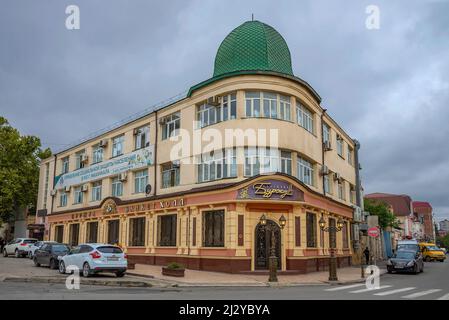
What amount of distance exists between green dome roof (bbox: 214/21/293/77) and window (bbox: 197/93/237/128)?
1.82 m

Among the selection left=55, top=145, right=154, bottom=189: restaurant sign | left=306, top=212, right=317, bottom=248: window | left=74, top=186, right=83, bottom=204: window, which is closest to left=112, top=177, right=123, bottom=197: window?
left=55, top=145, right=154, bottom=189: restaurant sign

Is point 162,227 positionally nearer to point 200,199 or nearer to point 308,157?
point 200,199

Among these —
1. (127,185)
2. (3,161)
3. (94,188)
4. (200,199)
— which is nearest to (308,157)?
(200,199)

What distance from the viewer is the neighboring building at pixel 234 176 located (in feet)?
76.2

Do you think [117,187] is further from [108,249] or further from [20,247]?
[108,249]

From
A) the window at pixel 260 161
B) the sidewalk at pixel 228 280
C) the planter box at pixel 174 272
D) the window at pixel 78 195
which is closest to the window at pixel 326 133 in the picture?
the window at pixel 260 161

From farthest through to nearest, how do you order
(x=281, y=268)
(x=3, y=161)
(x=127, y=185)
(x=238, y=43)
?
(x=3, y=161), (x=127, y=185), (x=238, y=43), (x=281, y=268)

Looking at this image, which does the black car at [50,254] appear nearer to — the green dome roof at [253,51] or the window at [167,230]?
the window at [167,230]

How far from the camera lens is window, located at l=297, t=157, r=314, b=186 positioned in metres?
26.9

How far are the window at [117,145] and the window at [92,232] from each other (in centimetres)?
611

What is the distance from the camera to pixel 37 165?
169ft

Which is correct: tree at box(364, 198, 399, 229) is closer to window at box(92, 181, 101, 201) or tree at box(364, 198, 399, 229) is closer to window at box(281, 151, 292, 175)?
window at box(281, 151, 292, 175)

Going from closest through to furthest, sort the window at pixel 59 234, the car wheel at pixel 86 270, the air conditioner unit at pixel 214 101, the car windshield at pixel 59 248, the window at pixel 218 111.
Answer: the car wheel at pixel 86 270 → the car windshield at pixel 59 248 → the window at pixel 218 111 → the air conditioner unit at pixel 214 101 → the window at pixel 59 234

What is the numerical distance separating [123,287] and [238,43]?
53.9 feet
